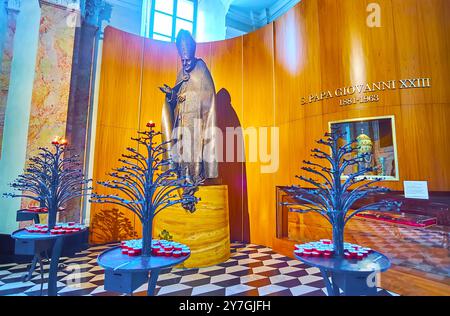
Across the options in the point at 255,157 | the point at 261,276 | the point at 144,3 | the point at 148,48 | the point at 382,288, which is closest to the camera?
the point at 382,288

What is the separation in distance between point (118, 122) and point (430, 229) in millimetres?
5817

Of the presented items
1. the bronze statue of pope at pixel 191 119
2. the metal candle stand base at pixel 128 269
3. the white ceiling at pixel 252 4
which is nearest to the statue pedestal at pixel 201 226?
the bronze statue of pope at pixel 191 119

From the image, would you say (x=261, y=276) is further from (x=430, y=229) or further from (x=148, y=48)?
(x=148, y=48)

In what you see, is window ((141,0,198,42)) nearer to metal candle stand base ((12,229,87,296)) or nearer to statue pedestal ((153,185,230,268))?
statue pedestal ((153,185,230,268))

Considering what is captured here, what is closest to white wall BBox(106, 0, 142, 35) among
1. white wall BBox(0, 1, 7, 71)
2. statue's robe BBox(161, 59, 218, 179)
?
white wall BBox(0, 1, 7, 71)

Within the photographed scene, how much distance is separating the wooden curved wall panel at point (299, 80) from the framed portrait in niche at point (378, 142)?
8 cm

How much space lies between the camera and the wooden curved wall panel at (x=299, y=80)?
3.36 meters

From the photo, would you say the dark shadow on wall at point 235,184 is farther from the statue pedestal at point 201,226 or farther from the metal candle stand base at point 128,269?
the metal candle stand base at point 128,269

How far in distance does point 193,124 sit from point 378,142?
2758 mm

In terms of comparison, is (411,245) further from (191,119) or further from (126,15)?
(126,15)

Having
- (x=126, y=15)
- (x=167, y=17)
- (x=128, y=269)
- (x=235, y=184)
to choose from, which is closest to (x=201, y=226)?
(x=235, y=184)

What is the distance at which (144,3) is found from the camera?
6938mm
